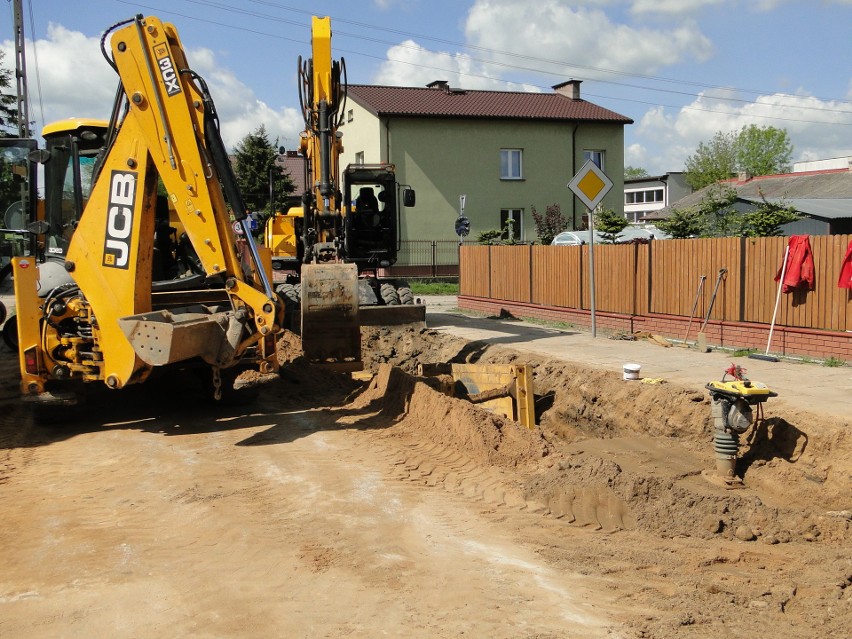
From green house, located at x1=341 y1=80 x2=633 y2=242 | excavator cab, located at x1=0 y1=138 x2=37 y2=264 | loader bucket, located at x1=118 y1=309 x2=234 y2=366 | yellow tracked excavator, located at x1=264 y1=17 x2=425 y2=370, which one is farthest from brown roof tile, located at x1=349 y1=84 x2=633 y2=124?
loader bucket, located at x1=118 y1=309 x2=234 y2=366

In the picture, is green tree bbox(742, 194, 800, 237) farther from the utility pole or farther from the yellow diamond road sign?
the utility pole

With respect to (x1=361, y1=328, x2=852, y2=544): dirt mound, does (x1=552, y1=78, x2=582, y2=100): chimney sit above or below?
above

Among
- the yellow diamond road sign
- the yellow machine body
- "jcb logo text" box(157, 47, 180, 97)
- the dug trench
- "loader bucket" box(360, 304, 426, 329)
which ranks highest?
"jcb logo text" box(157, 47, 180, 97)

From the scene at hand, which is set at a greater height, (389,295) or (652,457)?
(389,295)

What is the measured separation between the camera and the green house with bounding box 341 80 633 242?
3678cm

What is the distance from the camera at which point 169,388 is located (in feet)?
33.9

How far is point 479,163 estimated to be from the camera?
1490 inches

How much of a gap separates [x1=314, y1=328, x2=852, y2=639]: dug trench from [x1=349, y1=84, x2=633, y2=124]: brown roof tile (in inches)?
1111

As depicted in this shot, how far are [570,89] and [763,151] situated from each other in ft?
135

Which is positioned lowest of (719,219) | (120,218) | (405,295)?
(405,295)

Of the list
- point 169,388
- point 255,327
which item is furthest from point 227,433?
point 169,388

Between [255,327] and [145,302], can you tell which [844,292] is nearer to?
[255,327]

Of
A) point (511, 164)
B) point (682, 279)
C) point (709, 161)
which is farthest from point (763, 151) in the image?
point (682, 279)

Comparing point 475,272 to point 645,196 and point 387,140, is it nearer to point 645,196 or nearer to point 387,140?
point 387,140
